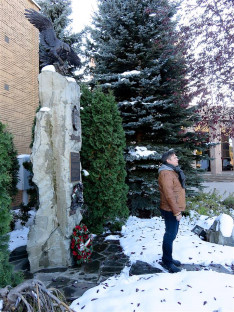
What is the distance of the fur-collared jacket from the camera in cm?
363

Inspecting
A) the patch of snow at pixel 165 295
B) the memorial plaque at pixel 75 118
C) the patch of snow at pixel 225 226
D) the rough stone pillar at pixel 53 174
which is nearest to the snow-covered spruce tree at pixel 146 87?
the patch of snow at pixel 225 226

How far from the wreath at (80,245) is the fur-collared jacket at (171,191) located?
5.37 ft

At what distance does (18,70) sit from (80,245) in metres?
8.21

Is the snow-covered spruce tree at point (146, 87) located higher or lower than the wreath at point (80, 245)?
higher

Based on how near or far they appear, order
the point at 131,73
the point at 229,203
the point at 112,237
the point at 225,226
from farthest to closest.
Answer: the point at 229,203, the point at 131,73, the point at 112,237, the point at 225,226

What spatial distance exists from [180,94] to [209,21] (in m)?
2.34

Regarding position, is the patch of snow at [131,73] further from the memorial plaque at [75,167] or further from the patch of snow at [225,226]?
the patch of snow at [225,226]

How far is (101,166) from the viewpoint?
6.05m

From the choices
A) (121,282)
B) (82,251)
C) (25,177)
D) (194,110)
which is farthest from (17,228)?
(194,110)

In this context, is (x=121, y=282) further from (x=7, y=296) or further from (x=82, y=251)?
(x=7, y=296)

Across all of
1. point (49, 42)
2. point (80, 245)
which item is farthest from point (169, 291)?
point (49, 42)

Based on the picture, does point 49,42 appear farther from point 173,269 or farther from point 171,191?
point 173,269

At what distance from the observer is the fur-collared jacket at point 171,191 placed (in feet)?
11.9

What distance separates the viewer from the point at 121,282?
337 centimetres
